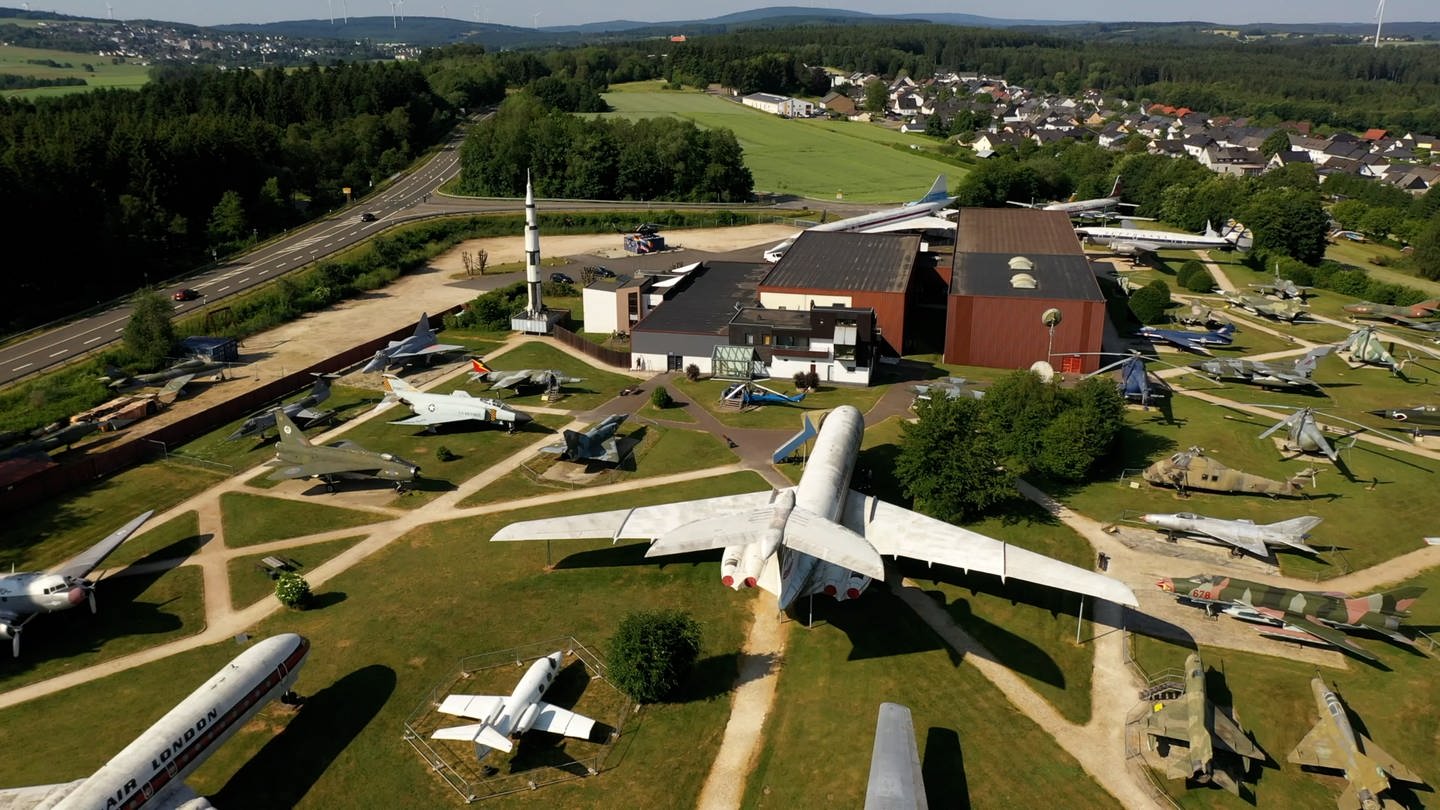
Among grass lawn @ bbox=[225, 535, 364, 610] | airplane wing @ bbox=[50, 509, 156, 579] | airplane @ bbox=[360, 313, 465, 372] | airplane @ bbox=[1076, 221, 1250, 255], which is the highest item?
airplane @ bbox=[1076, 221, 1250, 255]

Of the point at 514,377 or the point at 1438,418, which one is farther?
the point at 514,377

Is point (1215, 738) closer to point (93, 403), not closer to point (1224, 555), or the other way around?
point (1224, 555)

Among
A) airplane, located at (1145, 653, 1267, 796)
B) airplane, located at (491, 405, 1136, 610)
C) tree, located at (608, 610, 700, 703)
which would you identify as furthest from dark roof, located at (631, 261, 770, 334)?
airplane, located at (1145, 653, 1267, 796)

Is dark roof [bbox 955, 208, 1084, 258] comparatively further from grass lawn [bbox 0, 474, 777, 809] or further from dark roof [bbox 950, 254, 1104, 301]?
grass lawn [bbox 0, 474, 777, 809]

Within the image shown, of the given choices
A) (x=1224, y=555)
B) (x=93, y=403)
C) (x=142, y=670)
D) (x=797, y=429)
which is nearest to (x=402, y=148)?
(x=93, y=403)

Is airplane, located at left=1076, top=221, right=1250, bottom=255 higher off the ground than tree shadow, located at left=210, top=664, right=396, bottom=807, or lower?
higher

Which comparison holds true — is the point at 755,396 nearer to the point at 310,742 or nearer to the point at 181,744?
the point at 310,742

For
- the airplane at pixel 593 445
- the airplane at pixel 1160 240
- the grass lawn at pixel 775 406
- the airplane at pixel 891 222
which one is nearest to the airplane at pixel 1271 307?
the airplane at pixel 1160 240
